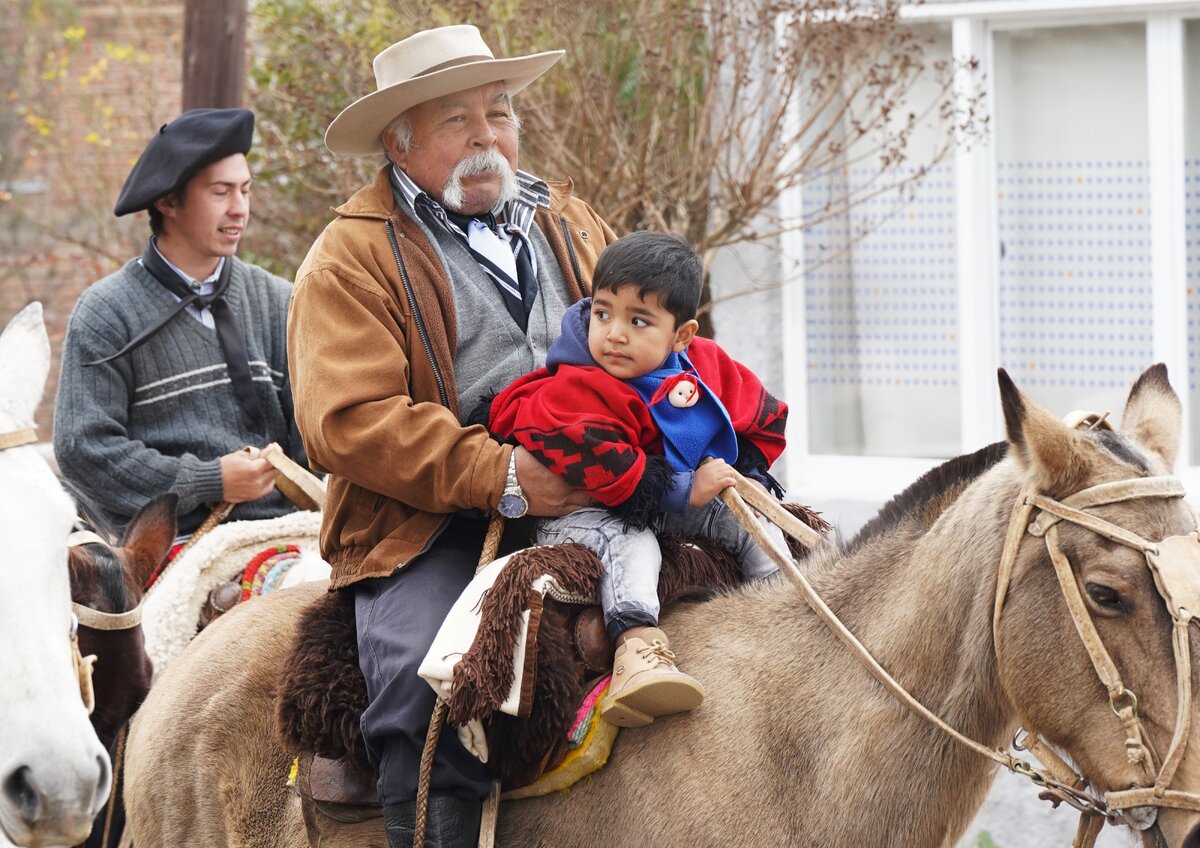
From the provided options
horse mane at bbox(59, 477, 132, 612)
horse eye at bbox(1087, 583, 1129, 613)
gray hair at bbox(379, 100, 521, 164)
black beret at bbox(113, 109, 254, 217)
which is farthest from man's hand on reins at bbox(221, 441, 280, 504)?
horse eye at bbox(1087, 583, 1129, 613)

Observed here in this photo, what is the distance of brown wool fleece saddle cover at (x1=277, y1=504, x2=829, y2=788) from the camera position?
112 inches

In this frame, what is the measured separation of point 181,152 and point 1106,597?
350cm

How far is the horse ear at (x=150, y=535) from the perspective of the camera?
165 inches

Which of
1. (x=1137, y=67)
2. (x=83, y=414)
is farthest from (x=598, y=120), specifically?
(x=83, y=414)

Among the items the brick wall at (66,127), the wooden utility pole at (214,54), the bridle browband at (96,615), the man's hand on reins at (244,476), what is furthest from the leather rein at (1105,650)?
the brick wall at (66,127)

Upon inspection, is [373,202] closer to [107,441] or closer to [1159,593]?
[107,441]

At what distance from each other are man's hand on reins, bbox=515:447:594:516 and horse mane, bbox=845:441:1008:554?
2.09 feet

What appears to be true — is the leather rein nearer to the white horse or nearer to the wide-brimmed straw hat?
the white horse

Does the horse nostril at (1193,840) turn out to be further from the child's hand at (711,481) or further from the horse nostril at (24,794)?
the horse nostril at (24,794)

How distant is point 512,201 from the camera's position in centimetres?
352

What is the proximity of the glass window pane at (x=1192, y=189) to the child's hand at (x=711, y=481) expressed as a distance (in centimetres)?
402

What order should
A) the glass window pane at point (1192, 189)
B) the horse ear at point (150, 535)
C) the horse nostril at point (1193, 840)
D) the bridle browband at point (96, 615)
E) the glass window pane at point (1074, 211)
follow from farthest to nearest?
the glass window pane at point (1074, 211) → the glass window pane at point (1192, 189) → the horse ear at point (150, 535) → the bridle browband at point (96, 615) → the horse nostril at point (1193, 840)

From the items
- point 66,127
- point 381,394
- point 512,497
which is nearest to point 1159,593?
point 512,497

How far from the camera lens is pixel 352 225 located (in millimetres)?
3227
